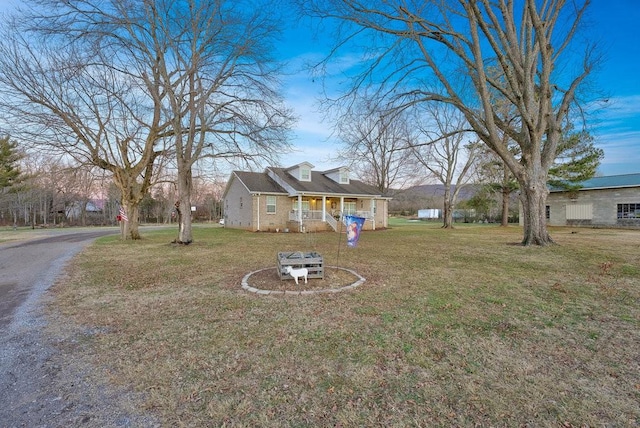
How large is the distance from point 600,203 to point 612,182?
2020mm

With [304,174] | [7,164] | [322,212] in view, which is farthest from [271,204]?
[7,164]

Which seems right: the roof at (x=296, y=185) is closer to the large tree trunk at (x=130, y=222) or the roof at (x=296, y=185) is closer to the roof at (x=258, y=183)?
the roof at (x=258, y=183)

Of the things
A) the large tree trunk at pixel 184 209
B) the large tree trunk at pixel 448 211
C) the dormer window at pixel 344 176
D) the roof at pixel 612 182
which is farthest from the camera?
the large tree trunk at pixel 448 211

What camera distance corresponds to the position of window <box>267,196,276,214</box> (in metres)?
22.0

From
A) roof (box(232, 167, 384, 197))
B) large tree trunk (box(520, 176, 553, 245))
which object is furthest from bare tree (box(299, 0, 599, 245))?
roof (box(232, 167, 384, 197))

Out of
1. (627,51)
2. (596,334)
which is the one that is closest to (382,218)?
(627,51)

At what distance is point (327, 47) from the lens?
9.40 metres

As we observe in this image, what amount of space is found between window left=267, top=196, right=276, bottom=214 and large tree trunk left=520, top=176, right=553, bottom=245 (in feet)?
51.4

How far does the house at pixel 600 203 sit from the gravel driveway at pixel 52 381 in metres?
31.1

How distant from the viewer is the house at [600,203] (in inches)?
861

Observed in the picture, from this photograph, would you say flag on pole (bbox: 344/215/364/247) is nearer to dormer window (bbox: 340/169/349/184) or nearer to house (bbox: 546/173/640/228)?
dormer window (bbox: 340/169/349/184)

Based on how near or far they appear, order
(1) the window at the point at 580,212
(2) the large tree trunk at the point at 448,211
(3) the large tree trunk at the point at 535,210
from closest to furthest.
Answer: (3) the large tree trunk at the point at 535,210, (1) the window at the point at 580,212, (2) the large tree trunk at the point at 448,211

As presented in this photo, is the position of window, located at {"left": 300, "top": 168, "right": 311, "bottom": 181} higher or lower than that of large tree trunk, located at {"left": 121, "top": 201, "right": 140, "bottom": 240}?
higher

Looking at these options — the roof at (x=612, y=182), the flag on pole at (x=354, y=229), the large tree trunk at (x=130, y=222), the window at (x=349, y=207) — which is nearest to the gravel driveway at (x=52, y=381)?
the flag on pole at (x=354, y=229)
